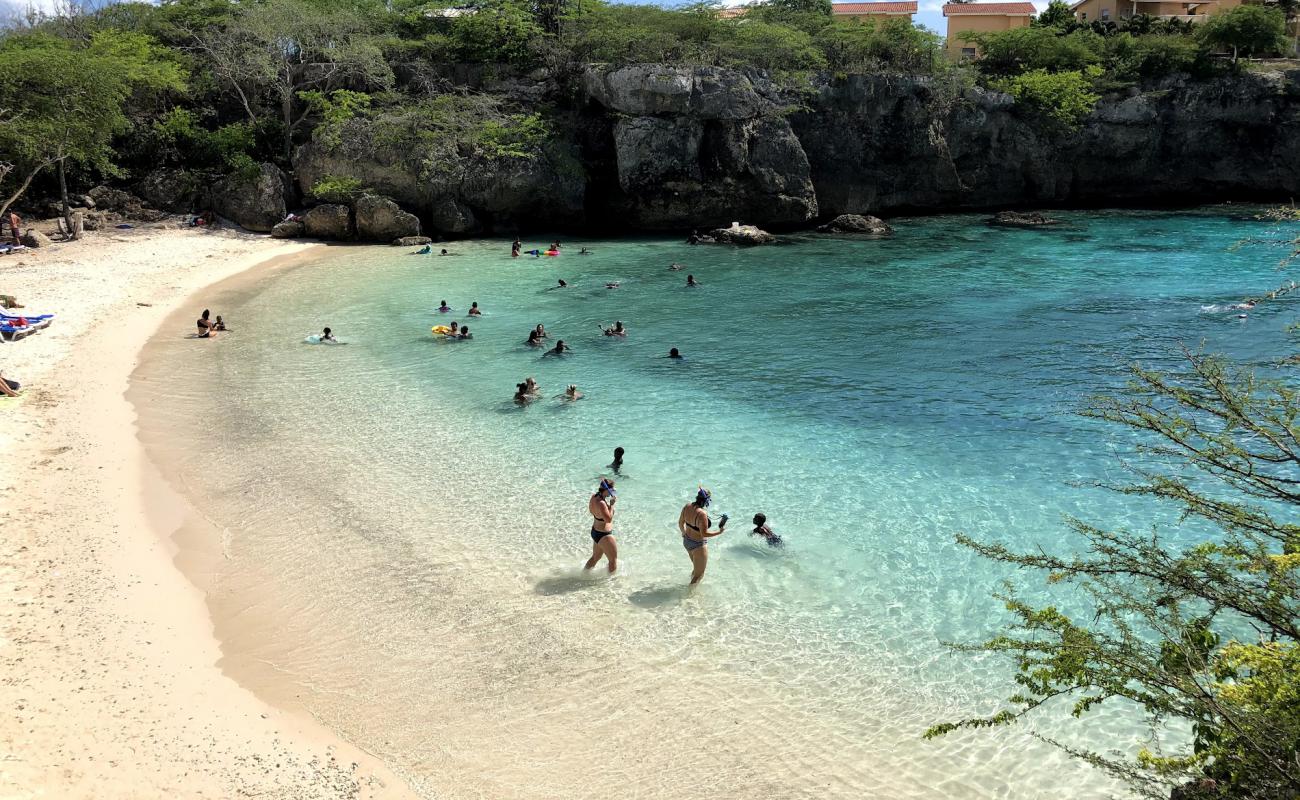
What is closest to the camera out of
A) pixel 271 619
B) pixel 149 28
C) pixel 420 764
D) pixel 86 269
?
pixel 420 764

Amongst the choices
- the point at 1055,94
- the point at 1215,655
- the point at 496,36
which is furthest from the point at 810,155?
the point at 1215,655

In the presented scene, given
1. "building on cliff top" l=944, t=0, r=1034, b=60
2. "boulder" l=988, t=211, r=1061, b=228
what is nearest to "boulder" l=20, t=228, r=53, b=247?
"boulder" l=988, t=211, r=1061, b=228

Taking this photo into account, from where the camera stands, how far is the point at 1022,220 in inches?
1615

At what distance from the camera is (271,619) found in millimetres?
9844

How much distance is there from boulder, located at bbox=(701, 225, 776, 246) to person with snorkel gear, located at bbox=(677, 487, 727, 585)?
29.1m

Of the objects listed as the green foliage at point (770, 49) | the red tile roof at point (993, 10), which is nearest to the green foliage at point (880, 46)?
the green foliage at point (770, 49)

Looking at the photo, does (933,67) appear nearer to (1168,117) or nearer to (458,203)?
(1168,117)

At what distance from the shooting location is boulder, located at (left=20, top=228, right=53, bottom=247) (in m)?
28.8

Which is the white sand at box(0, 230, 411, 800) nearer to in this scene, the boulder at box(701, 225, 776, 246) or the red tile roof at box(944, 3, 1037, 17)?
the boulder at box(701, 225, 776, 246)

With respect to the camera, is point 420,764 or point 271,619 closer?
point 420,764

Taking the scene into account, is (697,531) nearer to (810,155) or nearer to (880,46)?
(810,155)

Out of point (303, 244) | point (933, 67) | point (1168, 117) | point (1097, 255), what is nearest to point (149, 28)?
point (303, 244)

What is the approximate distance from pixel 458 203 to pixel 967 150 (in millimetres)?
27932

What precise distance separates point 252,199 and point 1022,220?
36.9 metres
